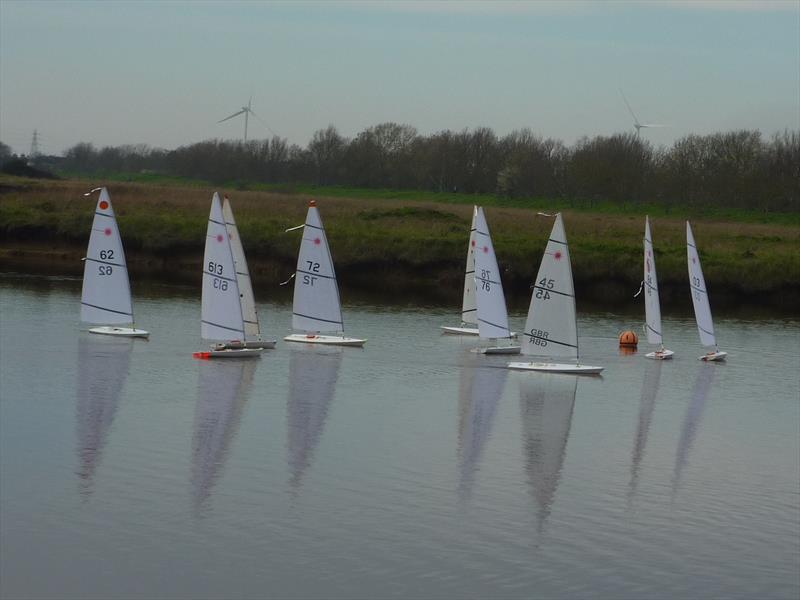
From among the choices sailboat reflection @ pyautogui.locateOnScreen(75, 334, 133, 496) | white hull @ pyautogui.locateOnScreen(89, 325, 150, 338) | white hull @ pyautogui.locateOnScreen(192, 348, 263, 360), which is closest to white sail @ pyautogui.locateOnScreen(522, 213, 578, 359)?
white hull @ pyautogui.locateOnScreen(192, 348, 263, 360)

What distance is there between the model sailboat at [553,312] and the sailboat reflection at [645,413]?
8.18 ft

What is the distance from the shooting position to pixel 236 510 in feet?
82.3

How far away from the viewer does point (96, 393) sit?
35.9m

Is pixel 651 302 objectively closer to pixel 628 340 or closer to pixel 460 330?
pixel 628 340

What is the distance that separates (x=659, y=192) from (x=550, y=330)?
252ft

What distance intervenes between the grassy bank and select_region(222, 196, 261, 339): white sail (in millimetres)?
22190

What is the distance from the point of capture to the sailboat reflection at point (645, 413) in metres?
30.8

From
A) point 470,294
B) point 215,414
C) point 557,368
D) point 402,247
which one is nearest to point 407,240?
point 402,247

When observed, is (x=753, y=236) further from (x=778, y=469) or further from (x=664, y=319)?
(x=778, y=469)

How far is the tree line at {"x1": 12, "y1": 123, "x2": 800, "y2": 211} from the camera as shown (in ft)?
374

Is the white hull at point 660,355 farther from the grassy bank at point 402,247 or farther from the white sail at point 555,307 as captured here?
the grassy bank at point 402,247

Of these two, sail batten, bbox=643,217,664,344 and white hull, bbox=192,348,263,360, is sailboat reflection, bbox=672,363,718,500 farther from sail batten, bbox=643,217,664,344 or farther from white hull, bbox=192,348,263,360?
white hull, bbox=192,348,263,360

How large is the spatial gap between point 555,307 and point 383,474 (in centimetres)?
1505

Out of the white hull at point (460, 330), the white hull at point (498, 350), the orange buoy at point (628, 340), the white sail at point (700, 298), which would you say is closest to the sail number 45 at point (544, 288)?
the white hull at point (498, 350)
